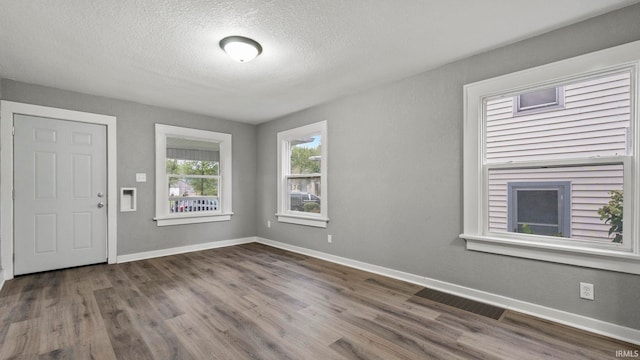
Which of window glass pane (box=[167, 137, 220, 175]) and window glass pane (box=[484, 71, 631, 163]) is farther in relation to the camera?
window glass pane (box=[167, 137, 220, 175])

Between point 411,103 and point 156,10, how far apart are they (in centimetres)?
264

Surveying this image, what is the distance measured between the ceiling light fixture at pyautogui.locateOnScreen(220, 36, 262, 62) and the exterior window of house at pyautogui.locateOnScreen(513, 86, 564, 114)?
2512 mm

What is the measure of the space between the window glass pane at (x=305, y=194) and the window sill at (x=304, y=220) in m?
0.18

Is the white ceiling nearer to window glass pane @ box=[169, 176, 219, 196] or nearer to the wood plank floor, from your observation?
window glass pane @ box=[169, 176, 219, 196]

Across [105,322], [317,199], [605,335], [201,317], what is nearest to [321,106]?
[317,199]

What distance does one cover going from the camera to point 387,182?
11.7ft

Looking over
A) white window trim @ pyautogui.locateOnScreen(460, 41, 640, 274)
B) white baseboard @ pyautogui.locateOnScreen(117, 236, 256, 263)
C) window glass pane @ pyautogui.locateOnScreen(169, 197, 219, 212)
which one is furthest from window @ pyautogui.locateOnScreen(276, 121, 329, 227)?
white window trim @ pyautogui.locateOnScreen(460, 41, 640, 274)

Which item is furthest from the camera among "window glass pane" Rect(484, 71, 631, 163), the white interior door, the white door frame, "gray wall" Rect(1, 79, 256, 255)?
"gray wall" Rect(1, 79, 256, 255)

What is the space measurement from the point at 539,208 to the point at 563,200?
0.18 meters

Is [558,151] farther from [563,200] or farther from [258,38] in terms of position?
[258,38]

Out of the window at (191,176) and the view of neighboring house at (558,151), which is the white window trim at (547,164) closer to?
the view of neighboring house at (558,151)

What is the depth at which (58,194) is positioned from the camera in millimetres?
3777

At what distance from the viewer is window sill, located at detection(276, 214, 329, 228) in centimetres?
441

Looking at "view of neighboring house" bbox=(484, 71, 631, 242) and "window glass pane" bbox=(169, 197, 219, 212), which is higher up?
"view of neighboring house" bbox=(484, 71, 631, 242)
